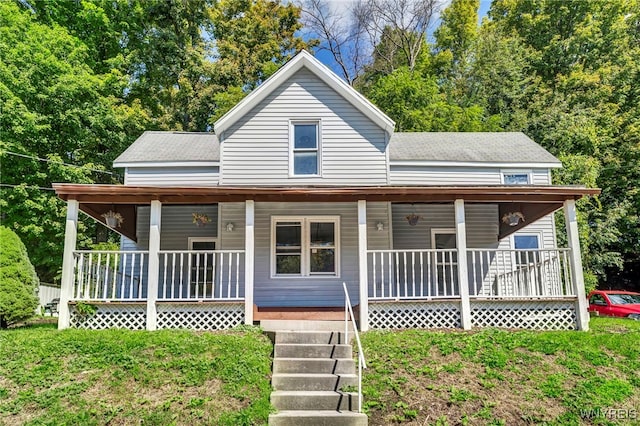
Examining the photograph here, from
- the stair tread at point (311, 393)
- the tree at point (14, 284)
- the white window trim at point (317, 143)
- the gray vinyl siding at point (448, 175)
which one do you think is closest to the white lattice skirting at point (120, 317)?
the tree at point (14, 284)

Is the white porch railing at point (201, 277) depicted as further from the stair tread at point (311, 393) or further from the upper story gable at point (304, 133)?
the stair tread at point (311, 393)

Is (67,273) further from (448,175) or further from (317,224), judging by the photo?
(448,175)

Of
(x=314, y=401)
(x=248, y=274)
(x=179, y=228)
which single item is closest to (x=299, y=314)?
(x=248, y=274)

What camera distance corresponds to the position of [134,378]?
686cm

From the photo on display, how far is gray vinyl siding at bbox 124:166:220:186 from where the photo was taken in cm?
1347

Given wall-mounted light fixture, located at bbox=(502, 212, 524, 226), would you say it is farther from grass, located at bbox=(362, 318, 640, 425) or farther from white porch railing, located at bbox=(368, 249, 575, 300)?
grass, located at bbox=(362, 318, 640, 425)

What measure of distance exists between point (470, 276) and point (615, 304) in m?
6.31

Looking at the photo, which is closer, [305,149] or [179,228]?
[305,149]

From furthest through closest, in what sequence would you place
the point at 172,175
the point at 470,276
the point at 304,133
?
the point at 172,175
the point at 470,276
the point at 304,133

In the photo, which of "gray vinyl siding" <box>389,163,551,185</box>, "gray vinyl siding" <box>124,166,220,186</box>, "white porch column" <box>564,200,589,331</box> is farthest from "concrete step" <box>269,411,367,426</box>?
"gray vinyl siding" <box>389,163,551,185</box>

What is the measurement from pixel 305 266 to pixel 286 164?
2.60m

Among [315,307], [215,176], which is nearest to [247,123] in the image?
[215,176]

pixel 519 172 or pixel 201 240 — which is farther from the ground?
pixel 519 172

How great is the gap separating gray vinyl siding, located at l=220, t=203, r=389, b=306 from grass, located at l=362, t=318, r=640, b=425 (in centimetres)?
289
